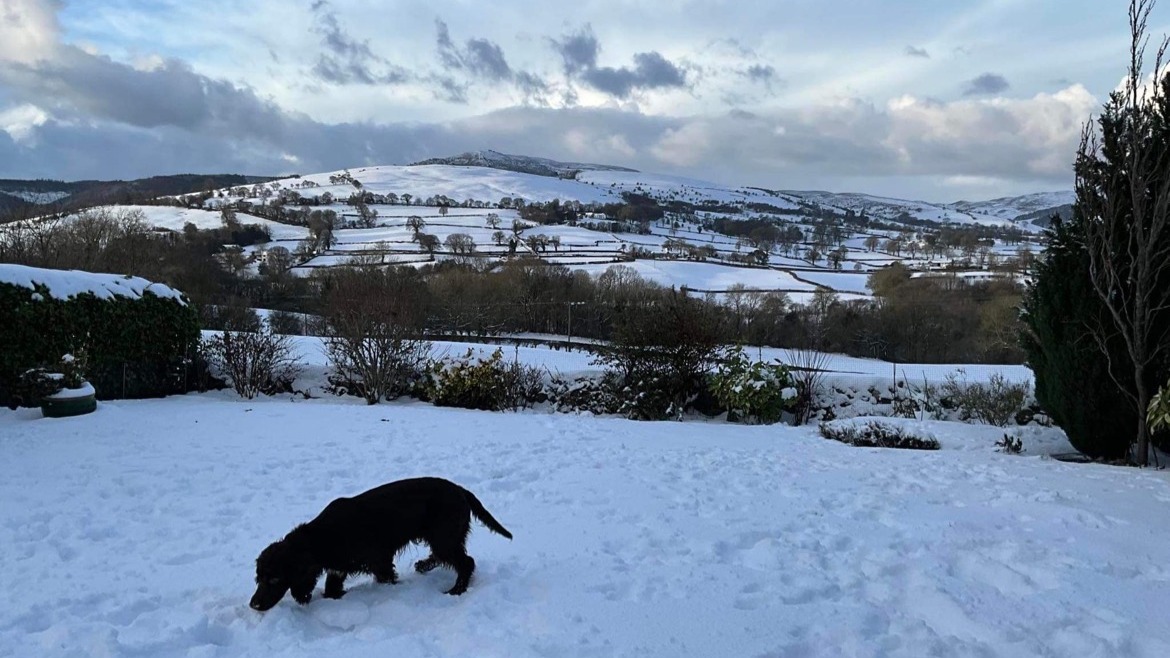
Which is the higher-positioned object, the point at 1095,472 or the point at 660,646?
the point at 660,646

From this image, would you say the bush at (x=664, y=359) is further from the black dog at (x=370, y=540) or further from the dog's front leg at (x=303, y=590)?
the dog's front leg at (x=303, y=590)

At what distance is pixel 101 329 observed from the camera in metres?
11.1

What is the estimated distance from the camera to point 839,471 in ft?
22.7

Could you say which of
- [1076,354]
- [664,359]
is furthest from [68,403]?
[1076,354]

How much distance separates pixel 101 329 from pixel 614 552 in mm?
10994

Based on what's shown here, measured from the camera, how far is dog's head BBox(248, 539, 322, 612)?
3342 mm

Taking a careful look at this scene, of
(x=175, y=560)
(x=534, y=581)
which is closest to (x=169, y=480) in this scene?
(x=175, y=560)

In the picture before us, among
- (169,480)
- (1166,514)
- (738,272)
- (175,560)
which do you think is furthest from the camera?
(738,272)

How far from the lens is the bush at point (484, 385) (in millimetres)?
12414

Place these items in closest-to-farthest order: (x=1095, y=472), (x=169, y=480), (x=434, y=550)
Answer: (x=434, y=550) → (x=169, y=480) → (x=1095, y=472)

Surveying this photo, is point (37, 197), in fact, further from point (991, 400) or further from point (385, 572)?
point (991, 400)

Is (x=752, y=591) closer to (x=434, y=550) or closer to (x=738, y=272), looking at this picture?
(x=434, y=550)

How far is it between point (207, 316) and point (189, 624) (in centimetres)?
2235

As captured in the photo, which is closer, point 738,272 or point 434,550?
point 434,550
